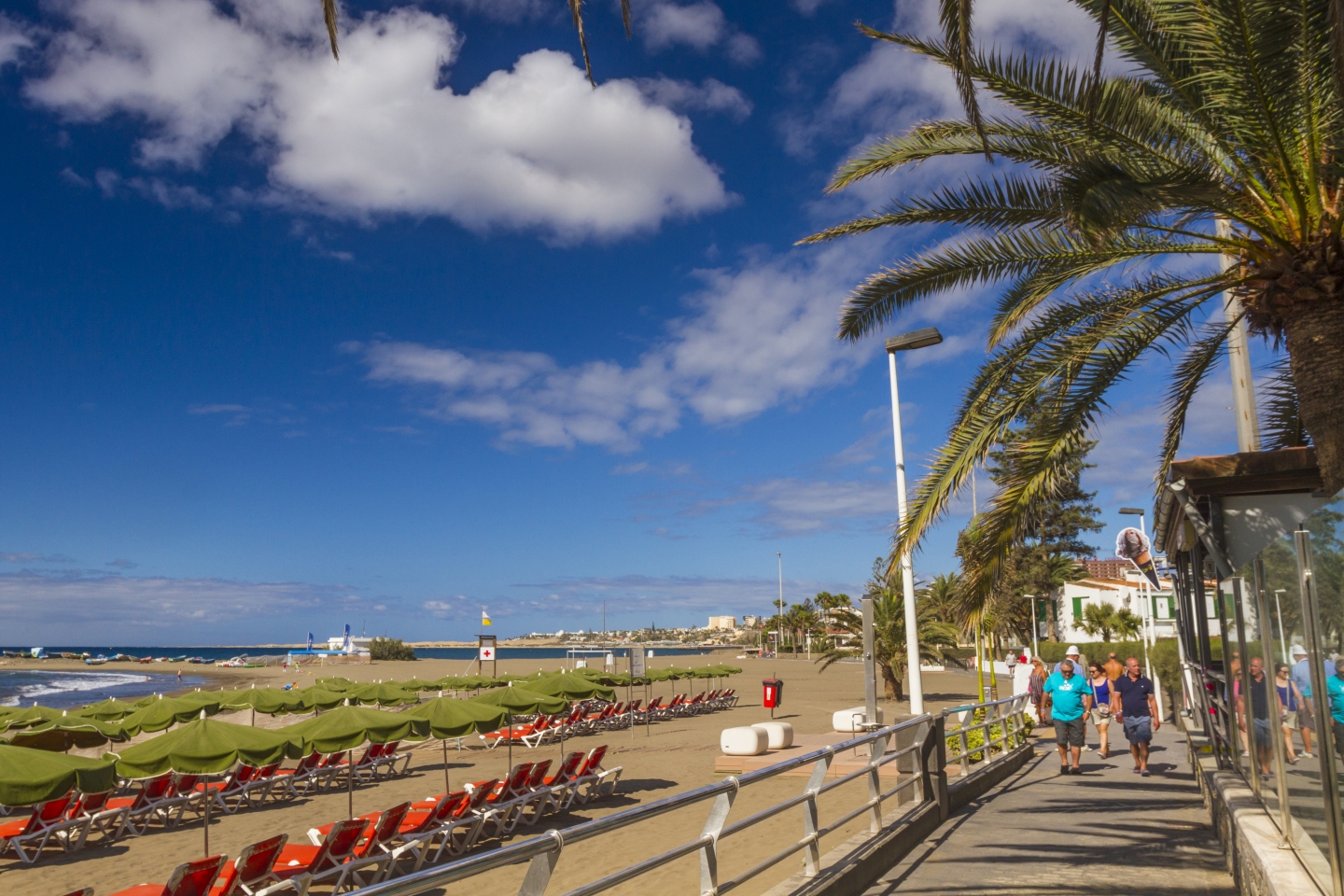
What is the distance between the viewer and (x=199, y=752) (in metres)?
10.0

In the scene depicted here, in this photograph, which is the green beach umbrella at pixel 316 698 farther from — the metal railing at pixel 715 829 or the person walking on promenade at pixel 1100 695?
the person walking on promenade at pixel 1100 695

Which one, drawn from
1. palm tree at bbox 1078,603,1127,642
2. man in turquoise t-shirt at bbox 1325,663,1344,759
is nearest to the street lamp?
man in turquoise t-shirt at bbox 1325,663,1344,759

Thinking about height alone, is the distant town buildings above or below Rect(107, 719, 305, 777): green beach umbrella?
above

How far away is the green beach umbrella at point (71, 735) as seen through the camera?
16203 mm

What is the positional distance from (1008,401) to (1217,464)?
5.70ft

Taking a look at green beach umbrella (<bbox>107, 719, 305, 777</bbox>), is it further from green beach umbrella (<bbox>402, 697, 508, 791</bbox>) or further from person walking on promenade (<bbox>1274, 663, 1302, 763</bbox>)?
person walking on promenade (<bbox>1274, 663, 1302, 763</bbox>)

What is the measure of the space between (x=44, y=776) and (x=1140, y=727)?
12.7 m

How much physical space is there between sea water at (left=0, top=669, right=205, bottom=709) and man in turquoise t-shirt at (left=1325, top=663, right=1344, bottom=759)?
2013 inches

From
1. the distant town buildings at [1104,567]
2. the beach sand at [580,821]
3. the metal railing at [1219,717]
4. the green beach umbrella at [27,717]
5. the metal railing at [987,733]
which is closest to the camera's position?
the metal railing at [1219,717]

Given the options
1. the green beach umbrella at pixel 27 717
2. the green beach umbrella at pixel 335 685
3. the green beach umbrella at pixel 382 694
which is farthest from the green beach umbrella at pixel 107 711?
the green beach umbrella at pixel 335 685

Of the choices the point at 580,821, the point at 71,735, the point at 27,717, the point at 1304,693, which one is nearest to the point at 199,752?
the point at 580,821

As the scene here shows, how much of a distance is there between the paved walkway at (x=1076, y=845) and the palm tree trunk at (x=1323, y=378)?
9.91 feet

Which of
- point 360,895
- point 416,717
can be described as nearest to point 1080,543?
point 416,717

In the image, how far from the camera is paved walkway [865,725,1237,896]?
21.2ft
